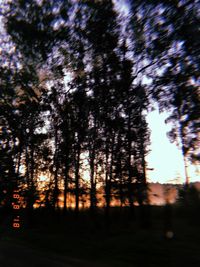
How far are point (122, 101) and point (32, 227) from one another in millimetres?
18534

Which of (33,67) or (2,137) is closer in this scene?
(33,67)

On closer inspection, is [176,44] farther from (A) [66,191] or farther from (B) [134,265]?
(A) [66,191]

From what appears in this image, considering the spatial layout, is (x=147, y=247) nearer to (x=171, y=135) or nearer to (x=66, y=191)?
(x=171, y=135)

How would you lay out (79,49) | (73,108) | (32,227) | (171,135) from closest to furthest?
1. (79,49)
2. (73,108)
3. (171,135)
4. (32,227)

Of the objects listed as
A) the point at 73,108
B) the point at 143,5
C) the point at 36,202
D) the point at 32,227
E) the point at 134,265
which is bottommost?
the point at 134,265

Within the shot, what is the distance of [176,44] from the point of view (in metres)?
10.4

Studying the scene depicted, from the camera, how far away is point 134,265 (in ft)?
32.7

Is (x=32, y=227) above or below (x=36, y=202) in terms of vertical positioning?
below

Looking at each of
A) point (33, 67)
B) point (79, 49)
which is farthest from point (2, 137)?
point (79, 49)

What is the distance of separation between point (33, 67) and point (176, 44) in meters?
5.29

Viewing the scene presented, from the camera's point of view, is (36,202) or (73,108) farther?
(36,202)

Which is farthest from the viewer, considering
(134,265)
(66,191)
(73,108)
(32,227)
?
(66,191)

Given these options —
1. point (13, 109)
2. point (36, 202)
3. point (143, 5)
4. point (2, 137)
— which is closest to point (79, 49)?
point (143, 5)

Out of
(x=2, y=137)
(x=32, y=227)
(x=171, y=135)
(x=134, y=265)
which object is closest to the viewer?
(x=134, y=265)
